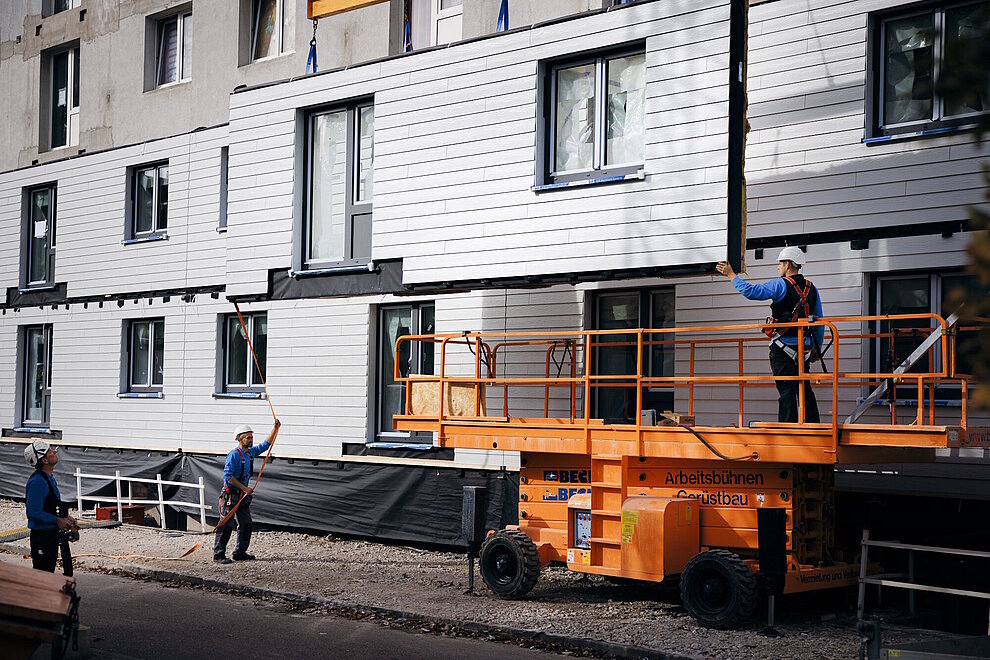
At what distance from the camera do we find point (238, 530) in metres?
16.0

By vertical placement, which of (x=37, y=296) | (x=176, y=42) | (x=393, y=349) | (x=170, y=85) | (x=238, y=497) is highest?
(x=176, y=42)

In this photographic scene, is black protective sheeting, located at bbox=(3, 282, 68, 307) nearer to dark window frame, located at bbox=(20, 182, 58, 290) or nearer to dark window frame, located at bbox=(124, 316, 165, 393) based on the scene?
dark window frame, located at bbox=(20, 182, 58, 290)

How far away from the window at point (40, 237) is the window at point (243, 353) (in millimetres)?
6515

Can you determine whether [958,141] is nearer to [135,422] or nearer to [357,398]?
[357,398]

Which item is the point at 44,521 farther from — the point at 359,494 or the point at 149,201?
the point at 149,201

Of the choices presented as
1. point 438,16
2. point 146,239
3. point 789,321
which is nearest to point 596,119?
point 789,321

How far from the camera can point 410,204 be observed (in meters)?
15.6

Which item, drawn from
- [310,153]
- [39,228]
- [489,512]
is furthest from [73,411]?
[489,512]

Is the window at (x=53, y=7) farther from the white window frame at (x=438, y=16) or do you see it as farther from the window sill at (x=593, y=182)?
the window sill at (x=593, y=182)

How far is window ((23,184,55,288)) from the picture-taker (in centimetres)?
2558

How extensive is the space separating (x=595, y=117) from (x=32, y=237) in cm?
1730

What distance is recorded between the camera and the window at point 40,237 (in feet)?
83.9

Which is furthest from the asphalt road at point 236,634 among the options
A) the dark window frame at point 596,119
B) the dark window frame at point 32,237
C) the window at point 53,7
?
the window at point 53,7

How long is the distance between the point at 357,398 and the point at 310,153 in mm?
4116
